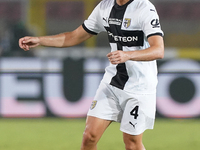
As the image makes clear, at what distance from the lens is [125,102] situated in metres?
3.72

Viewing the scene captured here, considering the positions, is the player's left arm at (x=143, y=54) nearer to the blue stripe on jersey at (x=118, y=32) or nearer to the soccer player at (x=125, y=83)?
the soccer player at (x=125, y=83)

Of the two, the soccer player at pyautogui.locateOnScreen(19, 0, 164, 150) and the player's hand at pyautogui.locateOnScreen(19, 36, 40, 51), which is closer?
the soccer player at pyautogui.locateOnScreen(19, 0, 164, 150)

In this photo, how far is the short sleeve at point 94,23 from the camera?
3.87 meters

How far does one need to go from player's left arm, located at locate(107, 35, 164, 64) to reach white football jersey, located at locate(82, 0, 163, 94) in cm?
12

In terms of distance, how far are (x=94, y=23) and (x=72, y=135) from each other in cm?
227

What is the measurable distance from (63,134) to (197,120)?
7.05 feet

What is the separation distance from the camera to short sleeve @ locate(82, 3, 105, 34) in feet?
12.7

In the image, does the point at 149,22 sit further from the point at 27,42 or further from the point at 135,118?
the point at 27,42

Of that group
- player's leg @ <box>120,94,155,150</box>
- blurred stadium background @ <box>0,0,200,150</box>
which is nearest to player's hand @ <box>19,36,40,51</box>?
player's leg @ <box>120,94,155,150</box>

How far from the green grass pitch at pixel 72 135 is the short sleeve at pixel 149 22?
2.09 metres

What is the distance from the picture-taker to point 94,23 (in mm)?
3943

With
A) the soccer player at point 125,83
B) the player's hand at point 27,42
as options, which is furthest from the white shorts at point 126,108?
the player's hand at point 27,42

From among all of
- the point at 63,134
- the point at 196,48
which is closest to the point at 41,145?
the point at 63,134

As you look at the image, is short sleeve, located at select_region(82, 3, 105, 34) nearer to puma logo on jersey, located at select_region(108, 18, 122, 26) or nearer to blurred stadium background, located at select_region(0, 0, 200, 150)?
puma logo on jersey, located at select_region(108, 18, 122, 26)
